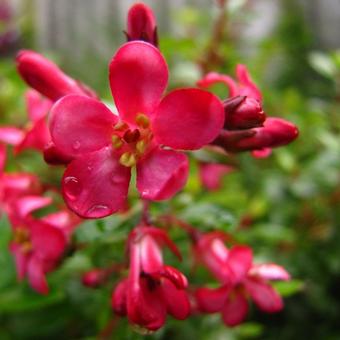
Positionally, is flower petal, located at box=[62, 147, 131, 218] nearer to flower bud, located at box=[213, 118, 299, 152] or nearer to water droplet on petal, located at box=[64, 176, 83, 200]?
water droplet on petal, located at box=[64, 176, 83, 200]

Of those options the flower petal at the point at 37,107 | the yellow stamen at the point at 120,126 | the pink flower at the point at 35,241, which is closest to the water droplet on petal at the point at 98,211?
the yellow stamen at the point at 120,126

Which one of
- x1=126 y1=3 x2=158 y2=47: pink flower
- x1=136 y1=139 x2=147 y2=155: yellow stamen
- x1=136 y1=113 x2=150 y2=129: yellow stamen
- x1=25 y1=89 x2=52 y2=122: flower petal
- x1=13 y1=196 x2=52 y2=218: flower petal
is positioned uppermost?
x1=126 y1=3 x2=158 y2=47: pink flower

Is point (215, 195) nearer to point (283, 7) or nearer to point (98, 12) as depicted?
point (283, 7)

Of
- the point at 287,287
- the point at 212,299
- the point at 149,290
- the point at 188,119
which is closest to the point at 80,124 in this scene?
the point at 188,119

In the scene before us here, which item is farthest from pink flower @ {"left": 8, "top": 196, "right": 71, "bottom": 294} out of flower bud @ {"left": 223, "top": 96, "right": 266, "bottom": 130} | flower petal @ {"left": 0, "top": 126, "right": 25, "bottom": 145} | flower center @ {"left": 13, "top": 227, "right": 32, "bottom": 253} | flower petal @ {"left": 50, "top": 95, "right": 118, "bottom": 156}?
flower bud @ {"left": 223, "top": 96, "right": 266, "bottom": 130}

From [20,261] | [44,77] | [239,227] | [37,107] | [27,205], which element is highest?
[44,77]

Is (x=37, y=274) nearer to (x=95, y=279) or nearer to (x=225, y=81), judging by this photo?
(x=95, y=279)
